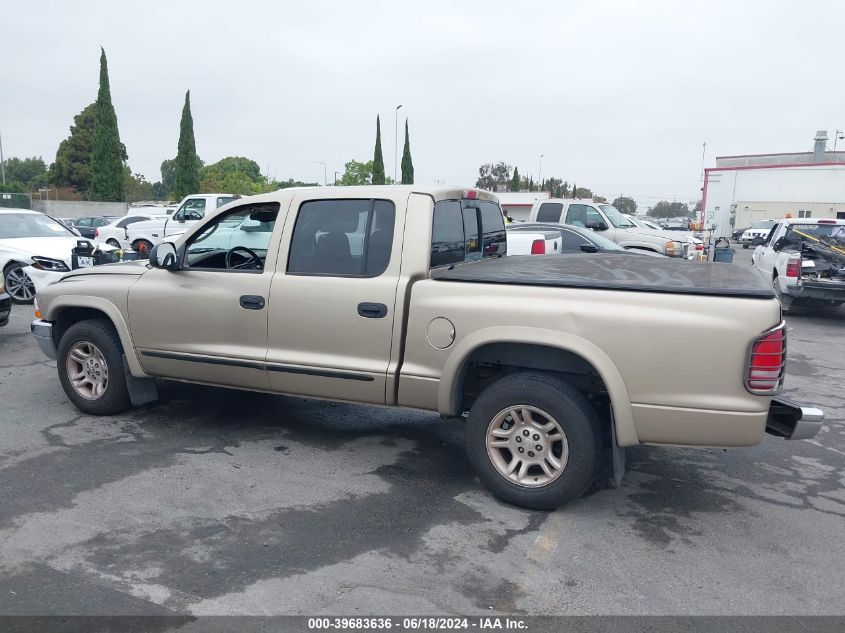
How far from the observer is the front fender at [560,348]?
4.04m

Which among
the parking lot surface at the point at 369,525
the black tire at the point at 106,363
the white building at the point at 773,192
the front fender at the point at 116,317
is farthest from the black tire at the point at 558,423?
the white building at the point at 773,192

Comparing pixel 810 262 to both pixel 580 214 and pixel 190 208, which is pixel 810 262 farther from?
pixel 190 208

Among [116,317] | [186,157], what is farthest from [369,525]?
[186,157]

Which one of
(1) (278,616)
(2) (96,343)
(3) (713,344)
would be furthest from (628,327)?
(2) (96,343)

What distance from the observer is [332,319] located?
16.0 ft

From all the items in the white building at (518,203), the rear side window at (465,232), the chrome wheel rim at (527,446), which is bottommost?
the chrome wheel rim at (527,446)

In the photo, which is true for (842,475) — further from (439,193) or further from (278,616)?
(278,616)

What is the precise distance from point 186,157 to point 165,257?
128 feet

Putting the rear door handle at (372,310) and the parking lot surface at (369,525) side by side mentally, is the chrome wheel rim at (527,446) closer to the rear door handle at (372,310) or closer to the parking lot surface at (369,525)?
the parking lot surface at (369,525)

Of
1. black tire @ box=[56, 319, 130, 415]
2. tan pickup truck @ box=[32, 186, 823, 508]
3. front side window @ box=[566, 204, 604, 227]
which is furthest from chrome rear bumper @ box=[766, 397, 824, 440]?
front side window @ box=[566, 204, 604, 227]

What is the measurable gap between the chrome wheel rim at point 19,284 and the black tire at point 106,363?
22.1 feet

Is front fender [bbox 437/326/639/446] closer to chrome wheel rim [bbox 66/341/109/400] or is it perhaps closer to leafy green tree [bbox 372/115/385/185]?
chrome wheel rim [bbox 66/341/109/400]

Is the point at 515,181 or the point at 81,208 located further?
the point at 515,181

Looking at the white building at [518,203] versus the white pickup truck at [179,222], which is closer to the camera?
the white pickup truck at [179,222]
